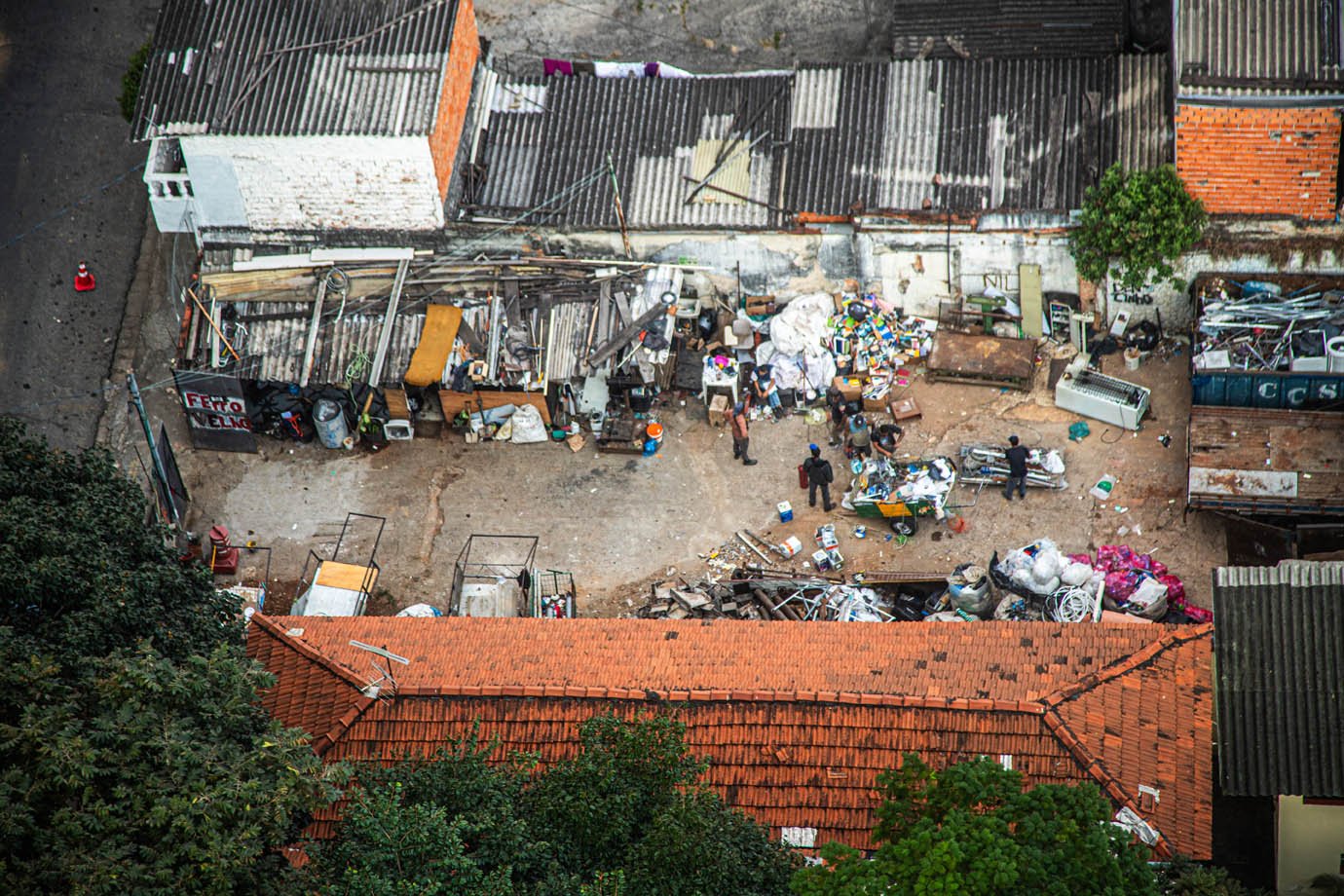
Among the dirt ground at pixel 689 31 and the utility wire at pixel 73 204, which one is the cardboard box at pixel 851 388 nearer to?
the dirt ground at pixel 689 31

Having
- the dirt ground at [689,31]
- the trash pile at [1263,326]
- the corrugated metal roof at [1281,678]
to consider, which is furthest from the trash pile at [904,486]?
the dirt ground at [689,31]

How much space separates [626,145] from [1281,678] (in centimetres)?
1659

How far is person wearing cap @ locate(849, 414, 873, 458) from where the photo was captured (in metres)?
30.3

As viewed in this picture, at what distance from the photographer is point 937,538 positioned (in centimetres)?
2939

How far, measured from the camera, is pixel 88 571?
20.1 meters

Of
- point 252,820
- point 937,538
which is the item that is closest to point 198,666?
point 252,820

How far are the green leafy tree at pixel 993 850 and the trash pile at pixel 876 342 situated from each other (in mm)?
13978

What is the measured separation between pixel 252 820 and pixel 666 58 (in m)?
22.5

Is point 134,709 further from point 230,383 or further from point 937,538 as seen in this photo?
point 937,538

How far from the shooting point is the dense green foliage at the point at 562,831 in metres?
17.7

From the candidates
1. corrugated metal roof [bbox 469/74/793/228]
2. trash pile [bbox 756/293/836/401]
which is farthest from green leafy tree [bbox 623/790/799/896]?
corrugated metal roof [bbox 469/74/793/228]

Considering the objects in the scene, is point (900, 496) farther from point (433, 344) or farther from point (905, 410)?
point (433, 344)

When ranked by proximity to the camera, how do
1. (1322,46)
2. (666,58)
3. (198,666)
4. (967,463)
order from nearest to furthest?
(198,666), (1322,46), (967,463), (666,58)

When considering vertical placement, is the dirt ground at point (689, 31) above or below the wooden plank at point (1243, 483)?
above
